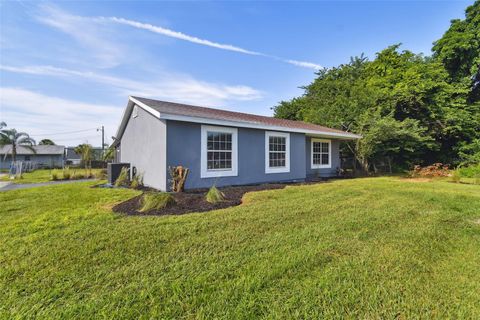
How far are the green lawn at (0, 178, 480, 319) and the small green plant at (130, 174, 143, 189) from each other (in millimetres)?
3571

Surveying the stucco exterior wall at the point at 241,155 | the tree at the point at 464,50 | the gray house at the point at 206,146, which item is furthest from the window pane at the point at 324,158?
the tree at the point at 464,50

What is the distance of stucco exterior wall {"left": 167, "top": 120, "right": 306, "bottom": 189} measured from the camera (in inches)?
309

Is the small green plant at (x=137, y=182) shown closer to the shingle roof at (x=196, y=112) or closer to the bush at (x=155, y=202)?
the shingle roof at (x=196, y=112)

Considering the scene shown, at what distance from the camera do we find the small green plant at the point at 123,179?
31.2 ft

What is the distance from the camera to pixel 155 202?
550 centimetres

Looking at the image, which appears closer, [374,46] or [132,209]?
[132,209]

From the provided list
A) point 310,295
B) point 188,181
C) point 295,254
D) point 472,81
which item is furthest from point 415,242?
point 472,81

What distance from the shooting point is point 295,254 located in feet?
10.4

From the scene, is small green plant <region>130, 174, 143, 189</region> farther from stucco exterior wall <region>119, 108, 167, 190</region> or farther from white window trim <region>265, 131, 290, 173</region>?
white window trim <region>265, 131, 290, 173</region>

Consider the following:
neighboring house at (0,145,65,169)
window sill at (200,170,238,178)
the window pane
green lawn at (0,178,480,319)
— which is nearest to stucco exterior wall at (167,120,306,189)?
window sill at (200,170,238,178)

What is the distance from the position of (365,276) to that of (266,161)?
Result: 25.6ft

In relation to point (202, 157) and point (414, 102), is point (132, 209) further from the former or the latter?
point (414, 102)

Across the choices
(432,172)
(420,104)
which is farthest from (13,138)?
(420,104)

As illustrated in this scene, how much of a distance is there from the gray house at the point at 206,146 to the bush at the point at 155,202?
2.11 m
